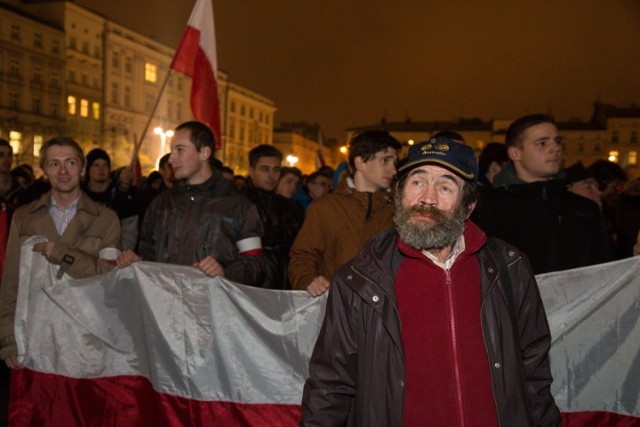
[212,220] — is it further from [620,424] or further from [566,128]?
[566,128]

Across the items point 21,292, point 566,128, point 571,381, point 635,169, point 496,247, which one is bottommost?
point 571,381

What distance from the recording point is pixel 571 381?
3697 millimetres

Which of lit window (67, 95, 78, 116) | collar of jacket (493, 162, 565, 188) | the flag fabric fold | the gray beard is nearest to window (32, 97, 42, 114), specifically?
lit window (67, 95, 78, 116)

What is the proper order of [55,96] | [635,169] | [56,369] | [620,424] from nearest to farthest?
[620,424] < [56,369] < [55,96] < [635,169]

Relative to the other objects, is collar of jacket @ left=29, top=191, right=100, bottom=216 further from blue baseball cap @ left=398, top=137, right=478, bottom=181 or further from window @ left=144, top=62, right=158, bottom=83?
window @ left=144, top=62, right=158, bottom=83

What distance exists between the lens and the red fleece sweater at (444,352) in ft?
7.52

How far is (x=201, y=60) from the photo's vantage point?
7941 mm

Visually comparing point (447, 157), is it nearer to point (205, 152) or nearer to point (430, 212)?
point (430, 212)

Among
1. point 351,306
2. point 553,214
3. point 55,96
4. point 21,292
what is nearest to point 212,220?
point 21,292

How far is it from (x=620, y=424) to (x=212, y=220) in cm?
285

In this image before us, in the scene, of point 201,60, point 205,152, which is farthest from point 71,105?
point 205,152

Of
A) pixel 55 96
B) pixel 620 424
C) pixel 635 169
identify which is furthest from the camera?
pixel 635 169

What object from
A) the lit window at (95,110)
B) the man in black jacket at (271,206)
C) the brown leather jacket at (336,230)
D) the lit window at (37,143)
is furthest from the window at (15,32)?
the brown leather jacket at (336,230)

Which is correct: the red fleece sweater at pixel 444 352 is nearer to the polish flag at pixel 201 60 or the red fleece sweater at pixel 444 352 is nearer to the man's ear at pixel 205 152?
the man's ear at pixel 205 152
